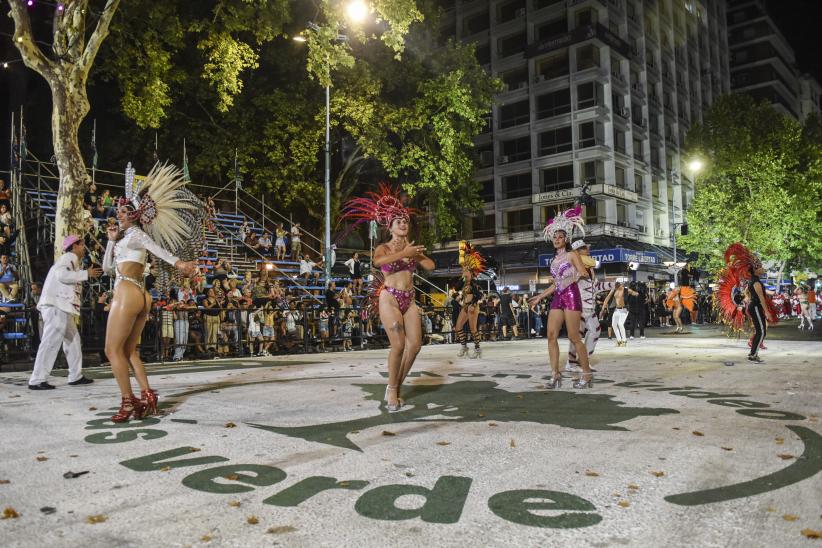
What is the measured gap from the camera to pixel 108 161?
26.3 metres

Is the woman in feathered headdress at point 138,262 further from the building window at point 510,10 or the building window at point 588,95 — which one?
the building window at point 510,10

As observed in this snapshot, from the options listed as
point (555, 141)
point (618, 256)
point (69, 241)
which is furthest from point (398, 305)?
point (555, 141)

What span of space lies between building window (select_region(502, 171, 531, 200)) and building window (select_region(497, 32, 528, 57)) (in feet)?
32.8

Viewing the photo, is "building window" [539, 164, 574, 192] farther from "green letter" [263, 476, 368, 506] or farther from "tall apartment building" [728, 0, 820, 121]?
"green letter" [263, 476, 368, 506]

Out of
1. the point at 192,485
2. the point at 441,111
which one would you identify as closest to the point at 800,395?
the point at 192,485

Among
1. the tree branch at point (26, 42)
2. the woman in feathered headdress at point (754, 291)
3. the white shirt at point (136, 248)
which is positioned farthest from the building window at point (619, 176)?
the white shirt at point (136, 248)

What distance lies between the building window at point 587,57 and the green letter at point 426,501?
45.4m

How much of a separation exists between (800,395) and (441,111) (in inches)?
897

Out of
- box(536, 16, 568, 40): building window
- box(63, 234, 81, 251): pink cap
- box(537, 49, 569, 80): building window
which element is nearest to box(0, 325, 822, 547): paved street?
box(63, 234, 81, 251): pink cap

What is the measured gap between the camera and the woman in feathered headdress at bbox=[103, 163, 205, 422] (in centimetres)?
553

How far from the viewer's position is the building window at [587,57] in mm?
44000

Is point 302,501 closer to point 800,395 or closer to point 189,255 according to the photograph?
point 189,255

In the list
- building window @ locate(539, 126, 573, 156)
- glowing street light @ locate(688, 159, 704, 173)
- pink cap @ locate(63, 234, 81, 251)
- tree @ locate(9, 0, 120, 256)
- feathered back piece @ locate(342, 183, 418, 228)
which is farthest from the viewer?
building window @ locate(539, 126, 573, 156)

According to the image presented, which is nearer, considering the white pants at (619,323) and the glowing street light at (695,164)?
the white pants at (619,323)
